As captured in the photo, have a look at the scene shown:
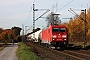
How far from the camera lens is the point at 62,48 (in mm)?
38062

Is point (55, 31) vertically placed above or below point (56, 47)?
above

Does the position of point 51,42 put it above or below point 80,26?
below

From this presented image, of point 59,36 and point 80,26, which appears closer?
point 59,36

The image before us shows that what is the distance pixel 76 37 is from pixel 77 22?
478 centimetres

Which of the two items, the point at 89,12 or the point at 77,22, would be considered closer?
the point at 89,12

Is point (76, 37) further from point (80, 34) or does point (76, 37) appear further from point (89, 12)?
point (89, 12)

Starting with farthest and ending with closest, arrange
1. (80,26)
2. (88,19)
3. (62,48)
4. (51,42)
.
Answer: (80,26) < (88,19) < (62,48) < (51,42)

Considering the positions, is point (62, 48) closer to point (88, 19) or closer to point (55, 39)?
point (55, 39)

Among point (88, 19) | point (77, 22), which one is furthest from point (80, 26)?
point (88, 19)

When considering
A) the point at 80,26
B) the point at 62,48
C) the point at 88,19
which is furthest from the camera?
the point at 80,26

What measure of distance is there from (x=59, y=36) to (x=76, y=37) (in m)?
38.7

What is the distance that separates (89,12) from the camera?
63531 mm

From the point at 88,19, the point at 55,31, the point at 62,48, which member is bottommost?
the point at 62,48

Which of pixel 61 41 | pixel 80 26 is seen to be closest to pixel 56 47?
pixel 61 41
